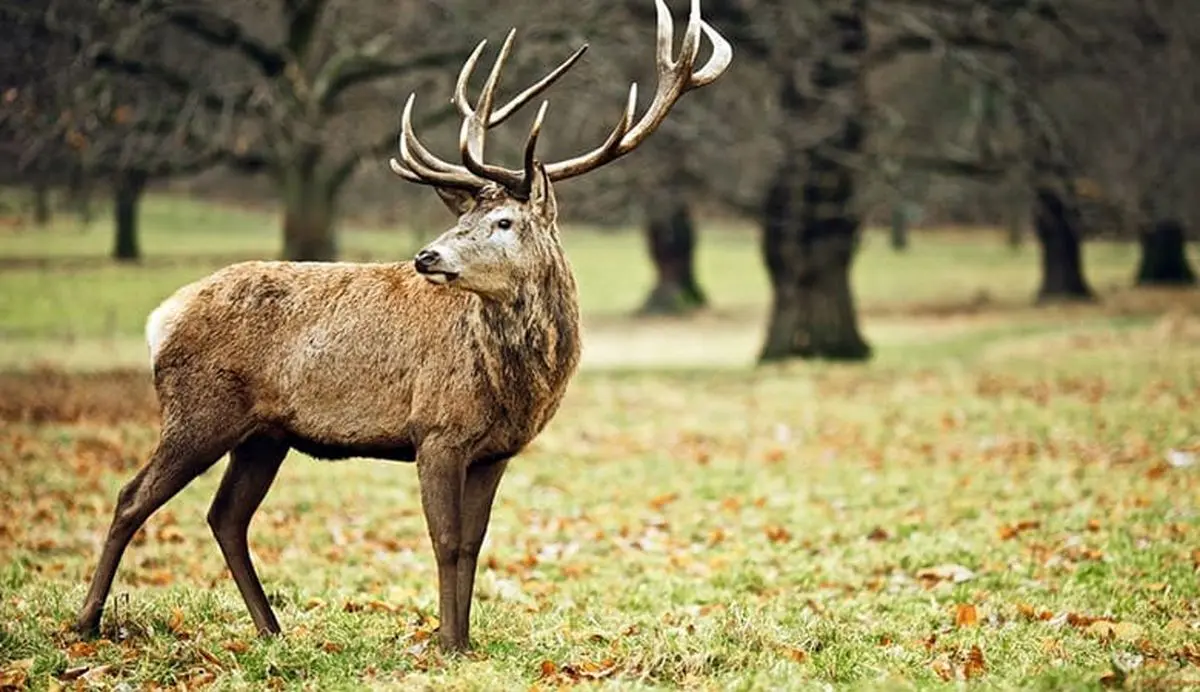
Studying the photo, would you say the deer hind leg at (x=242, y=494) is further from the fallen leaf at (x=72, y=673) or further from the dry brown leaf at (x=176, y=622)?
the fallen leaf at (x=72, y=673)

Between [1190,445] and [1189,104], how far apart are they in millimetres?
14078

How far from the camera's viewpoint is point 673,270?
37.9 meters

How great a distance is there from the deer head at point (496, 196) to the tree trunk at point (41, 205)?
13935mm

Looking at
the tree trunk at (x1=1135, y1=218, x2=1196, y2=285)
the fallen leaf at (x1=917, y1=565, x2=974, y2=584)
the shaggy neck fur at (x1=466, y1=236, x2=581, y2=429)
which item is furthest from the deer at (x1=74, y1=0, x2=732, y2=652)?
the tree trunk at (x1=1135, y1=218, x2=1196, y2=285)

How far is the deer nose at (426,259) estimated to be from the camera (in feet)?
20.2

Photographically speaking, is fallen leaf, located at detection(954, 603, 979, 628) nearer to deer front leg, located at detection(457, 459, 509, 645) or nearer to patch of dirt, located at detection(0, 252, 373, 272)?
deer front leg, located at detection(457, 459, 509, 645)

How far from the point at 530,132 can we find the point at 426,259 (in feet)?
2.40

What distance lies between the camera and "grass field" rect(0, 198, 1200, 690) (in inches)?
246

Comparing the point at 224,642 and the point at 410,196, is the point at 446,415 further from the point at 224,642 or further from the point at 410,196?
the point at 410,196

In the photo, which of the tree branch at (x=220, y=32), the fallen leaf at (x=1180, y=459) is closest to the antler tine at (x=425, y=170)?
the fallen leaf at (x=1180, y=459)

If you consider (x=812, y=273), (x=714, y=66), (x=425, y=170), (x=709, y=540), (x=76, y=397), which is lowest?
(x=76, y=397)

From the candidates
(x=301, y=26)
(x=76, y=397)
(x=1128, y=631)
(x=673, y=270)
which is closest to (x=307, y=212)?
(x=301, y=26)

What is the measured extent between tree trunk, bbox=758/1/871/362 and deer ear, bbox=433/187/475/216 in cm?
1485

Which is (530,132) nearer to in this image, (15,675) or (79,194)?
(15,675)
